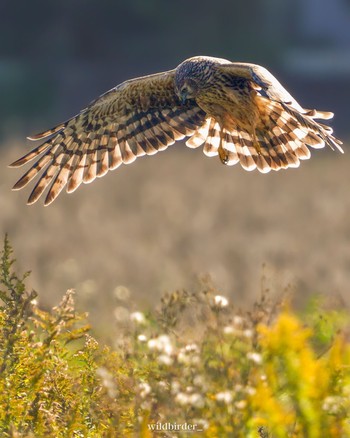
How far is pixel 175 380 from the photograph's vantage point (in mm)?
5121

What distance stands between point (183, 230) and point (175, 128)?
5722 mm

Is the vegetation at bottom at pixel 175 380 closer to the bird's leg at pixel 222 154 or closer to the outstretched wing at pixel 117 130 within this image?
the bird's leg at pixel 222 154

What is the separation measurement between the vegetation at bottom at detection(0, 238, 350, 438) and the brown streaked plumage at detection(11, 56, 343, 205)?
2642 millimetres

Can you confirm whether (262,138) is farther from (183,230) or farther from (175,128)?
(183,230)

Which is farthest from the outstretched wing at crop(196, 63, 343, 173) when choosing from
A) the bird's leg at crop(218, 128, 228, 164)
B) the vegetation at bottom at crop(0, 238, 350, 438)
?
the vegetation at bottom at crop(0, 238, 350, 438)

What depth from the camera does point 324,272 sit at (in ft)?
41.1

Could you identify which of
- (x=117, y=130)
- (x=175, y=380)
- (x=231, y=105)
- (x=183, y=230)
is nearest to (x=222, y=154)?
(x=231, y=105)

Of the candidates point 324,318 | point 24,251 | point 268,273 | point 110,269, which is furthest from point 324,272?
point 324,318

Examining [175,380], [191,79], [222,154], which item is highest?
[191,79]

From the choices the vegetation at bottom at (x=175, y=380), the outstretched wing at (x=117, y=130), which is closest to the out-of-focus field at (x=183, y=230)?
the outstretched wing at (x=117, y=130)

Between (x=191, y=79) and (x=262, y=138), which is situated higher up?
(x=191, y=79)

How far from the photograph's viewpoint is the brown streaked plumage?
8164 millimetres

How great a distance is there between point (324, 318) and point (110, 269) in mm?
6237

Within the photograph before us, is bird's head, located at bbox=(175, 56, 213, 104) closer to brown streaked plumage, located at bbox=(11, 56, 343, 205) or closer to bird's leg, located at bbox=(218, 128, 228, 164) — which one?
brown streaked plumage, located at bbox=(11, 56, 343, 205)
